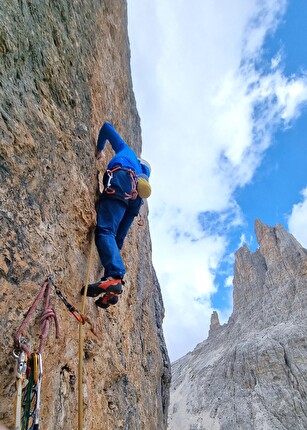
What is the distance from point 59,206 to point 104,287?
99 cm

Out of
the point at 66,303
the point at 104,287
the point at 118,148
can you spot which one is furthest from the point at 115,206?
the point at 66,303

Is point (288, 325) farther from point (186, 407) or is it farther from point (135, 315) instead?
point (135, 315)

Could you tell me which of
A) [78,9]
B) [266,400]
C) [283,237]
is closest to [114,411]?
[78,9]

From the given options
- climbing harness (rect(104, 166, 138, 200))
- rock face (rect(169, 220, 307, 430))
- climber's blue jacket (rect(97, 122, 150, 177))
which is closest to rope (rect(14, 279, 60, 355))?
climbing harness (rect(104, 166, 138, 200))

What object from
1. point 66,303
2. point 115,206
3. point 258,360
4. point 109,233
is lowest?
point 66,303

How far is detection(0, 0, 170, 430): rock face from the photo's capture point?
8.50 ft

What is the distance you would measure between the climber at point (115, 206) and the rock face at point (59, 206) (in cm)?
17

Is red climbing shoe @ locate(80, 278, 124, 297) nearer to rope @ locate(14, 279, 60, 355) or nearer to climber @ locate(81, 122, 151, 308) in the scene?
climber @ locate(81, 122, 151, 308)

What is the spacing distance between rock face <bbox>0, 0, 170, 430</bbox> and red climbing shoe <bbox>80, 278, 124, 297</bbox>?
0.15 meters

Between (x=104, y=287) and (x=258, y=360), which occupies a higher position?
(x=258, y=360)

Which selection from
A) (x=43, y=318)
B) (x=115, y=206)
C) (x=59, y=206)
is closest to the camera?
(x=43, y=318)

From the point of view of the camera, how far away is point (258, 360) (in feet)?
142

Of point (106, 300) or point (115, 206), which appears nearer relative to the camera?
point (106, 300)

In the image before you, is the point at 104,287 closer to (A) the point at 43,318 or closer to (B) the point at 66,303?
(B) the point at 66,303
